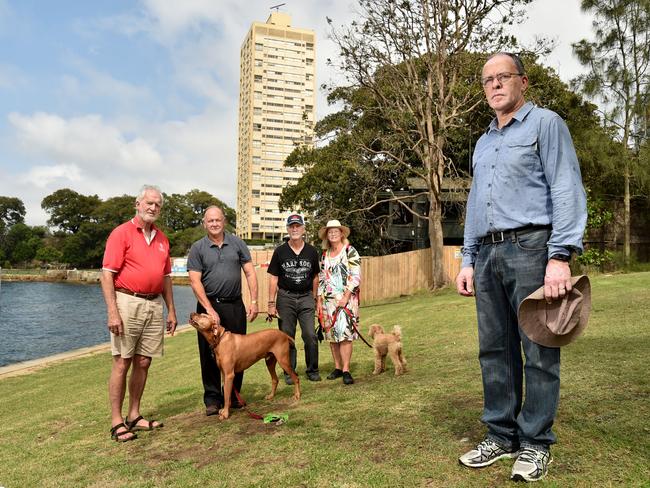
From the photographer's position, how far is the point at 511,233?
2.83 m

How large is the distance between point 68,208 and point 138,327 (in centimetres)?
9116

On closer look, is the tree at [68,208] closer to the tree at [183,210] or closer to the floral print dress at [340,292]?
the tree at [183,210]

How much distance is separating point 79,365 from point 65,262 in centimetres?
8315

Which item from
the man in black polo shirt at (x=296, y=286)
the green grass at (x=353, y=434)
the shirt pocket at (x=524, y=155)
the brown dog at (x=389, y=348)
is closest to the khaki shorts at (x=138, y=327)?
the green grass at (x=353, y=434)

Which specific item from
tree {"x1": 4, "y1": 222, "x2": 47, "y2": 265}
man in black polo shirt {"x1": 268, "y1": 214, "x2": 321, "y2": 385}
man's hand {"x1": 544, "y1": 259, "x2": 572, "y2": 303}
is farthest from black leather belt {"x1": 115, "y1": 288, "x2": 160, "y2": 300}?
tree {"x1": 4, "y1": 222, "x2": 47, "y2": 265}

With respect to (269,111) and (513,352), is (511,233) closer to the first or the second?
(513,352)

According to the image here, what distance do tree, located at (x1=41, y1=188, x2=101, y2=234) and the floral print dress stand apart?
291ft

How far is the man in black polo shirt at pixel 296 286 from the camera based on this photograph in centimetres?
639

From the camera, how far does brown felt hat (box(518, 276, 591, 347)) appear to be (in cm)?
256

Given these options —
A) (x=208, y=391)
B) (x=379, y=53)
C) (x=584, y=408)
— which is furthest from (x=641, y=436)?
(x=379, y=53)

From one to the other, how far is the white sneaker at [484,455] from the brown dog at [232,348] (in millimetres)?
2414

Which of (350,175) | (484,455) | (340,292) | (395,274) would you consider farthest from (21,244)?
(484,455)

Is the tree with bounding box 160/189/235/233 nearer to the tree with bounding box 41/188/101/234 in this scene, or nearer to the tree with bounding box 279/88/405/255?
the tree with bounding box 41/188/101/234

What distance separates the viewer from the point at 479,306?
308cm
